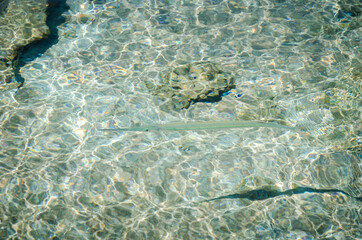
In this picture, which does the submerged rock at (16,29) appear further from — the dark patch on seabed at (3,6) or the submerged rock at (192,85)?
the submerged rock at (192,85)

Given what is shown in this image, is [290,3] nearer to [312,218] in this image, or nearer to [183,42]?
[183,42]

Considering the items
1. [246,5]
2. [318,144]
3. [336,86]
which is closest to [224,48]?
[246,5]

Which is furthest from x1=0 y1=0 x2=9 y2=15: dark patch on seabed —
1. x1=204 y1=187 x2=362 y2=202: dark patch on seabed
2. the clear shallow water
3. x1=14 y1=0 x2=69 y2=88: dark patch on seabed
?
x1=204 y1=187 x2=362 y2=202: dark patch on seabed

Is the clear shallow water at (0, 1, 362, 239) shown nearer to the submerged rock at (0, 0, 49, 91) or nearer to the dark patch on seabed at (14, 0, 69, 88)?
the dark patch on seabed at (14, 0, 69, 88)

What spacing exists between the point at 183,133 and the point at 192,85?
116cm

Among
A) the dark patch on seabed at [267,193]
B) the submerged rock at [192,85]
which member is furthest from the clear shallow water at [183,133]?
the submerged rock at [192,85]

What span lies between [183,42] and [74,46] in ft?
8.87

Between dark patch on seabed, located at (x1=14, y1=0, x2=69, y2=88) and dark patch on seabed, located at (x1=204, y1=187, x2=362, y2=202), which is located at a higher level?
dark patch on seabed, located at (x1=14, y1=0, x2=69, y2=88)

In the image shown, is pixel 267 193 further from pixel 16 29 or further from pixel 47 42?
pixel 16 29

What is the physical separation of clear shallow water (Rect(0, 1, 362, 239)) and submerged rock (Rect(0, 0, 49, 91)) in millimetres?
430

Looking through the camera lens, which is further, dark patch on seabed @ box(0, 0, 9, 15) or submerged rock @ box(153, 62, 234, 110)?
dark patch on seabed @ box(0, 0, 9, 15)

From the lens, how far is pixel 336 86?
6.40 m

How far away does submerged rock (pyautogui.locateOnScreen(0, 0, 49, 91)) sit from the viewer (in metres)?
6.36

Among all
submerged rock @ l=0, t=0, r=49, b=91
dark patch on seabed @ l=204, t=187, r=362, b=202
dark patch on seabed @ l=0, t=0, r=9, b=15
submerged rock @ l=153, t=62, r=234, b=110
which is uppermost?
dark patch on seabed @ l=0, t=0, r=9, b=15
